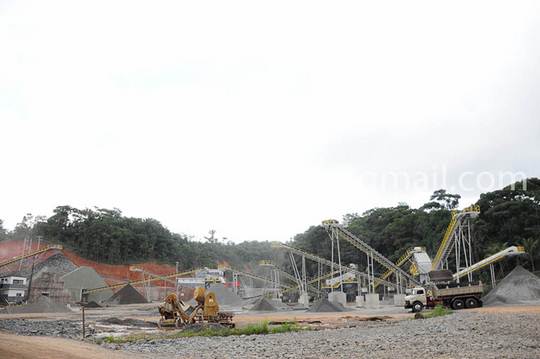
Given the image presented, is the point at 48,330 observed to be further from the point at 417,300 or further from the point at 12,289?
the point at 12,289

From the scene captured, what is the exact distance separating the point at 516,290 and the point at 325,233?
58.1 metres

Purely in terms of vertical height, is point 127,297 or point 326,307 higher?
point 326,307

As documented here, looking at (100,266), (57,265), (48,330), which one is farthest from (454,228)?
(100,266)

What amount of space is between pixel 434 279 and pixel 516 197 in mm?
30807

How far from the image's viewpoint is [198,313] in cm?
2370

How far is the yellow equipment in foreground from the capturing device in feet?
74.3

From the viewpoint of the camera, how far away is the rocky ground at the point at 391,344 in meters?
11.3

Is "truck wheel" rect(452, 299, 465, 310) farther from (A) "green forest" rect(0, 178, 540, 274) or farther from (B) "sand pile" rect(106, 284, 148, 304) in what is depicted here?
(B) "sand pile" rect(106, 284, 148, 304)

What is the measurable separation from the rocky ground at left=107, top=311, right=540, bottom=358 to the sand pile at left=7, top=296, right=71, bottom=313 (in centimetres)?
3173

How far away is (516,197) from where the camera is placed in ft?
193

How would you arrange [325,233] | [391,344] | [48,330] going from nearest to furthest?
1. [391,344]
2. [48,330]
3. [325,233]

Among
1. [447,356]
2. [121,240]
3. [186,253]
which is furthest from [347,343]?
[186,253]

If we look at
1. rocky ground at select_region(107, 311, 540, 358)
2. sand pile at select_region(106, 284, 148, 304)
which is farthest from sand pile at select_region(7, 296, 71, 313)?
rocky ground at select_region(107, 311, 540, 358)

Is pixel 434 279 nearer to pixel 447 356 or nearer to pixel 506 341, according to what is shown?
pixel 506 341
